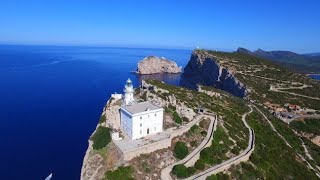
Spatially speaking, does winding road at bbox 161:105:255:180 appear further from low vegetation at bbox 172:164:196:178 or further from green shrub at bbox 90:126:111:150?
green shrub at bbox 90:126:111:150

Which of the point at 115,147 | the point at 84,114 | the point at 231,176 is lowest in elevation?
the point at 84,114

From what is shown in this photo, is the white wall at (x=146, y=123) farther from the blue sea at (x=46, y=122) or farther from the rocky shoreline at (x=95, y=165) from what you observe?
the blue sea at (x=46, y=122)

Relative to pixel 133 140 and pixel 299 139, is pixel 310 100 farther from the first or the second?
pixel 133 140

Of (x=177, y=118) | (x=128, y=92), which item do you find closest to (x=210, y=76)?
(x=177, y=118)

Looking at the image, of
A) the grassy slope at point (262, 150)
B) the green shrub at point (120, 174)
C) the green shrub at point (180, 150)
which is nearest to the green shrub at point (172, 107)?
the grassy slope at point (262, 150)

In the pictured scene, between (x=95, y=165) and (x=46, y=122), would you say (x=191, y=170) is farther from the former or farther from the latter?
(x=46, y=122)

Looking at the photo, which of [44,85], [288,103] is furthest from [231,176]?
[44,85]

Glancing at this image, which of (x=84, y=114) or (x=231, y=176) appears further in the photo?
(x=84, y=114)
